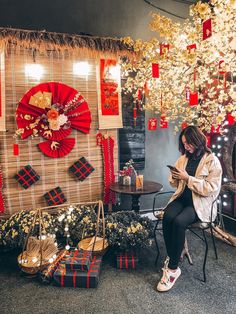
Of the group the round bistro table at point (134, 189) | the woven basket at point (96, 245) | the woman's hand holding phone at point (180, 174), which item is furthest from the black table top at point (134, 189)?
the woman's hand holding phone at point (180, 174)

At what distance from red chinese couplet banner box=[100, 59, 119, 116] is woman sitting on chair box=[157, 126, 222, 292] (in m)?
1.48

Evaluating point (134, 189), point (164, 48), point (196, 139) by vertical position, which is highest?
point (164, 48)

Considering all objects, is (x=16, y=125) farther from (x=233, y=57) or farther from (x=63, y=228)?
(x=233, y=57)

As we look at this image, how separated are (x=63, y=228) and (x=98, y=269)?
0.96 m

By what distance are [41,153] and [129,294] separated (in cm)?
230

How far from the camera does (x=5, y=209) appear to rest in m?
3.93

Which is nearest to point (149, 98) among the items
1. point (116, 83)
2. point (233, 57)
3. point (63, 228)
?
point (116, 83)

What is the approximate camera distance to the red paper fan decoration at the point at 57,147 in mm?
4055

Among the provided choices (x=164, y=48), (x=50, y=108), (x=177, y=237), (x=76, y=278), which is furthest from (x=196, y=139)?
(x=50, y=108)

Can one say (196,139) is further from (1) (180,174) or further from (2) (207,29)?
(2) (207,29)

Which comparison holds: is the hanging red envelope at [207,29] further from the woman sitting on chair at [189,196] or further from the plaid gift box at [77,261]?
the plaid gift box at [77,261]

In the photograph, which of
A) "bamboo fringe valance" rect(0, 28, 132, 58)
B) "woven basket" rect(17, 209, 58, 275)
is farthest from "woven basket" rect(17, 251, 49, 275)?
"bamboo fringe valance" rect(0, 28, 132, 58)

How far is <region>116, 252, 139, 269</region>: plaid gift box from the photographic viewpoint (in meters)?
3.24

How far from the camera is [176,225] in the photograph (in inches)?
113
